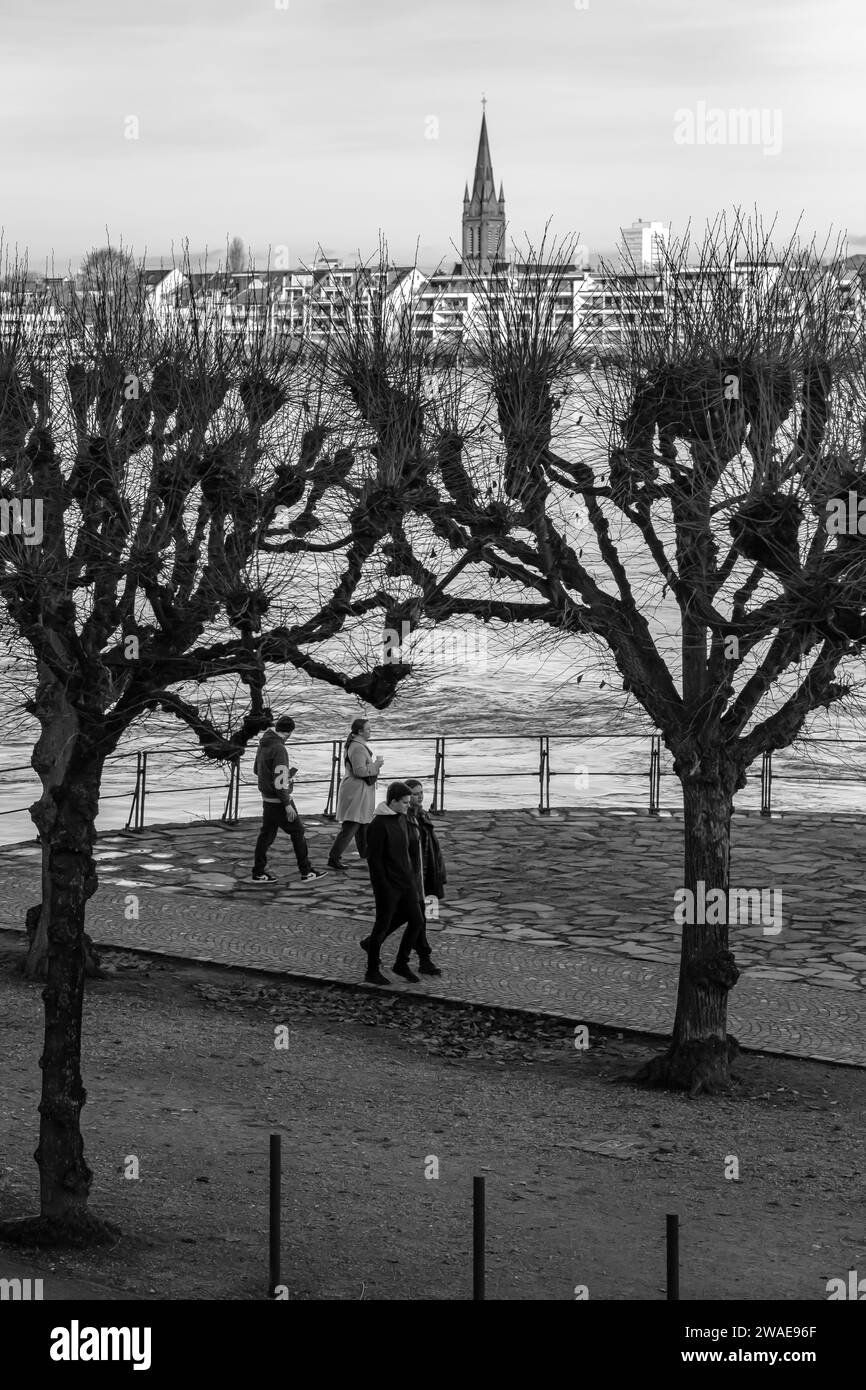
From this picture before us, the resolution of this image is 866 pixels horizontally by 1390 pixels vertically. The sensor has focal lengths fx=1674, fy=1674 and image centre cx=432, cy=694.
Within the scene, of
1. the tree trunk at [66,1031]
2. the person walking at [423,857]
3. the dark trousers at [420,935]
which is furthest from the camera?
the person walking at [423,857]

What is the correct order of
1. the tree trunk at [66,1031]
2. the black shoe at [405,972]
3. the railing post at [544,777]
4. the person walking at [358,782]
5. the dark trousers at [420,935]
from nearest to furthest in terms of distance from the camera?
the tree trunk at [66,1031] < the dark trousers at [420,935] < the black shoe at [405,972] < the person walking at [358,782] < the railing post at [544,777]

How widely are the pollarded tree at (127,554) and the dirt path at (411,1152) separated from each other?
2.94 ft

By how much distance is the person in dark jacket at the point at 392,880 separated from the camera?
15312 mm

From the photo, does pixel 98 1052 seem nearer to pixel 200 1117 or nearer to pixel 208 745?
pixel 200 1117

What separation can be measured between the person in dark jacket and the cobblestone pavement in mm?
380

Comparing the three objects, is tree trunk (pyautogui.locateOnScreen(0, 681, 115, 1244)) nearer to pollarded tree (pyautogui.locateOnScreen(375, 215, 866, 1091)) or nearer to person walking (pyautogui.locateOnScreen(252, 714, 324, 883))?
pollarded tree (pyautogui.locateOnScreen(375, 215, 866, 1091))

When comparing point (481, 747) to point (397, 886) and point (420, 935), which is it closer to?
point (420, 935)

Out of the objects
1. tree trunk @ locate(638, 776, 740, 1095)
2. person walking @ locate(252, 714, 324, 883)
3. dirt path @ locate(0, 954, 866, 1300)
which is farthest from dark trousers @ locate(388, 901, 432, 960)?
person walking @ locate(252, 714, 324, 883)

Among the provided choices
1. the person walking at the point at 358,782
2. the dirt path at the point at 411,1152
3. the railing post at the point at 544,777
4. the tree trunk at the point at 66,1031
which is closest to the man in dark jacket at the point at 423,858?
the dirt path at the point at 411,1152

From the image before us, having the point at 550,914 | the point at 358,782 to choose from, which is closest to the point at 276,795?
the point at 358,782

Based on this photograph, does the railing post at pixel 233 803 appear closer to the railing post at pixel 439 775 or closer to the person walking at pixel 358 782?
the railing post at pixel 439 775

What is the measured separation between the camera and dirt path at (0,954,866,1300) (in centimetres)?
929
